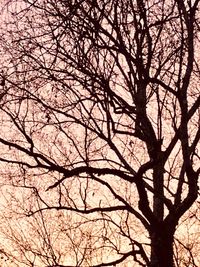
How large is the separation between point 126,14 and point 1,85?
2087 mm

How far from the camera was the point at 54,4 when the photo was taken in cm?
819

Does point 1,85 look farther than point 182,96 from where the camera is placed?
Yes

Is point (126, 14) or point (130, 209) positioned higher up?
point (126, 14)

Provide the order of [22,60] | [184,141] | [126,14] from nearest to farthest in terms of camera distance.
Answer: [184,141]
[126,14]
[22,60]

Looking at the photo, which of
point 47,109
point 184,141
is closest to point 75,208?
point 47,109

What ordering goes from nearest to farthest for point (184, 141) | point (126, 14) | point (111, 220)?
point (184, 141) → point (126, 14) → point (111, 220)

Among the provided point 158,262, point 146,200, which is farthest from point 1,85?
point 158,262

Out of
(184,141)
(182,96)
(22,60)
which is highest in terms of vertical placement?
(22,60)

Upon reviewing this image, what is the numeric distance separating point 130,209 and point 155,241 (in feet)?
3.97

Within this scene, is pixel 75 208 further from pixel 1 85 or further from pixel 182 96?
pixel 182 96

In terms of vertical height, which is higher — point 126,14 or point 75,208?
point 126,14

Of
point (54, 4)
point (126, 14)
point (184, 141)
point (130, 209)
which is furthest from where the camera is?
point (130, 209)

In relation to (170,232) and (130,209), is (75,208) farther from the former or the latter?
(170,232)

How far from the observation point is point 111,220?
10141 millimetres
